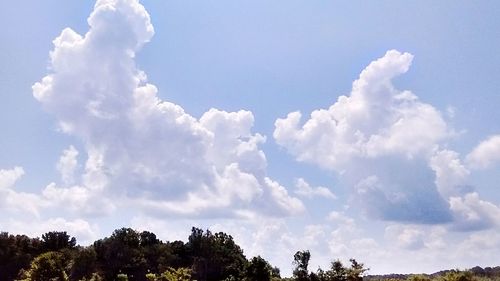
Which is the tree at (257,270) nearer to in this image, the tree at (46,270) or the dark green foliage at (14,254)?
the tree at (46,270)

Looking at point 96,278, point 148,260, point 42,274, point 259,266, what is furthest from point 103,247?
point 42,274

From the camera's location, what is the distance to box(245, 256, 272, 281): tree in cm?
8162

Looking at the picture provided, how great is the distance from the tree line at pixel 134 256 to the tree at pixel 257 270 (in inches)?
193

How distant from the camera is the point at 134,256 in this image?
382 feet

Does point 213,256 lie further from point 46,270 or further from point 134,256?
point 46,270

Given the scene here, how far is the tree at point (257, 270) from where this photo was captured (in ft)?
268

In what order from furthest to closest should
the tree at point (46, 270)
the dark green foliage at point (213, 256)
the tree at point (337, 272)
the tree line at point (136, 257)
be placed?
the dark green foliage at point (213, 256) < the tree line at point (136, 257) < the tree at point (337, 272) < the tree at point (46, 270)

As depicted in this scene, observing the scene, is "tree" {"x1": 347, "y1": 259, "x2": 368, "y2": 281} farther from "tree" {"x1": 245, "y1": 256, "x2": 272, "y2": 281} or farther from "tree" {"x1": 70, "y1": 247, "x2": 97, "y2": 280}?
"tree" {"x1": 70, "y1": 247, "x2": 97, "y2": 280}

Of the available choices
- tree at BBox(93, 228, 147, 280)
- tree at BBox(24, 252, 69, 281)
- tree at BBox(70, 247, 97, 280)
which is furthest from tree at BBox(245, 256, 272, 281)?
tree at BBox(93, 228, 147, 280)

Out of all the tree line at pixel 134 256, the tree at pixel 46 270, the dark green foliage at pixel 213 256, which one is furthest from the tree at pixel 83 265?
the tree at pixel 46 270

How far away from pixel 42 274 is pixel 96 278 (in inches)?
1042

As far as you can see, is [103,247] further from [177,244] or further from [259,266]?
[259,266]

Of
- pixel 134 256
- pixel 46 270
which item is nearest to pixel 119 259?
pixel 134 256

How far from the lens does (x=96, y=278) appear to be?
8594cm
